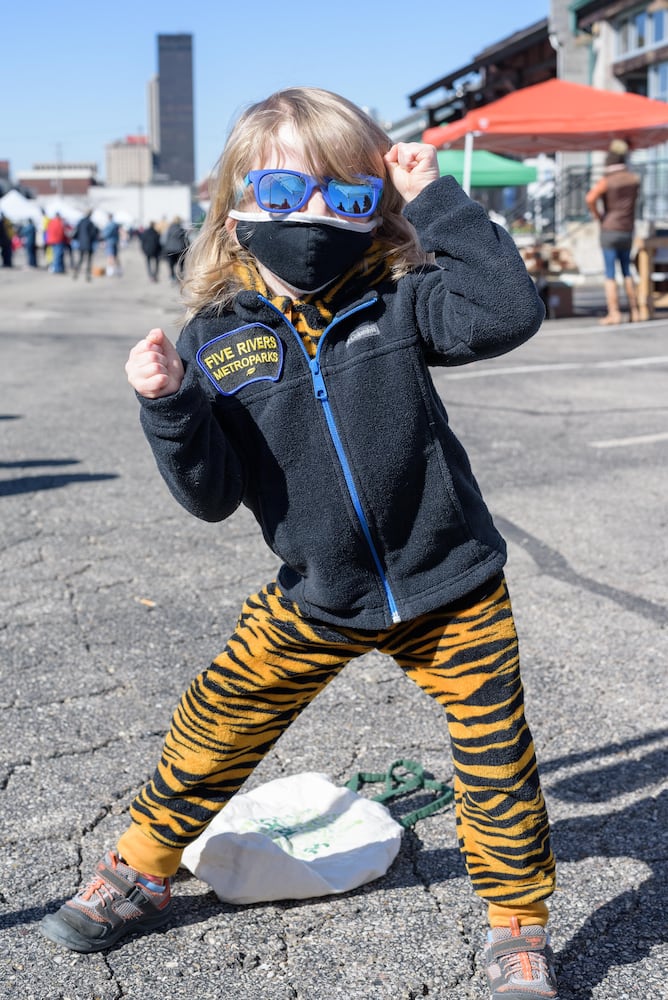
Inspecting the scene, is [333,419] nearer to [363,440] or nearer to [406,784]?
[363,440]

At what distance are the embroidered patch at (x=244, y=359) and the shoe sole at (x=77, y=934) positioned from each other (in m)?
1.14

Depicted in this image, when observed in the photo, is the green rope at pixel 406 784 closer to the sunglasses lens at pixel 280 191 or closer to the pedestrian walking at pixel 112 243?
the sunglasses lens at pixel 280 191

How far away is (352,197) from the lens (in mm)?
2057

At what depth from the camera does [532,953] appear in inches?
82.0

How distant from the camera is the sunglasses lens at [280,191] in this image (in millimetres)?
2045

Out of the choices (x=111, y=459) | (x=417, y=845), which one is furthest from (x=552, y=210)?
(x=417, y=845)

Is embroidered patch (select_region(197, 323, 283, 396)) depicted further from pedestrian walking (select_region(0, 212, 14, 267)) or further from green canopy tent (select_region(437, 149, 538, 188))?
pedestrian walking (select_region(0, 212, 14, 267))

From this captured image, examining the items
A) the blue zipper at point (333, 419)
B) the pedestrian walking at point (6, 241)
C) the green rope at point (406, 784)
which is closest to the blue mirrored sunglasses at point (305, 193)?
the blue zipper at point (333, 419)

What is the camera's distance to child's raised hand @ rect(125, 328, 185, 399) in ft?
6.35

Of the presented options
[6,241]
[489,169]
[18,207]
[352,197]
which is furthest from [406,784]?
[18,207]

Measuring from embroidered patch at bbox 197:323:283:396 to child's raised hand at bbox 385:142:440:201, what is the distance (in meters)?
0.38

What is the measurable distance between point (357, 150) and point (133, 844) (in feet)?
4.90

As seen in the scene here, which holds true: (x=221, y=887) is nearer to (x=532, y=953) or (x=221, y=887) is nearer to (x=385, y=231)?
(x=532, y=953)

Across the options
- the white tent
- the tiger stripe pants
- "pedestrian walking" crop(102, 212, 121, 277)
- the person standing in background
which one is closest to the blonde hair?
the tiger stripe pants
